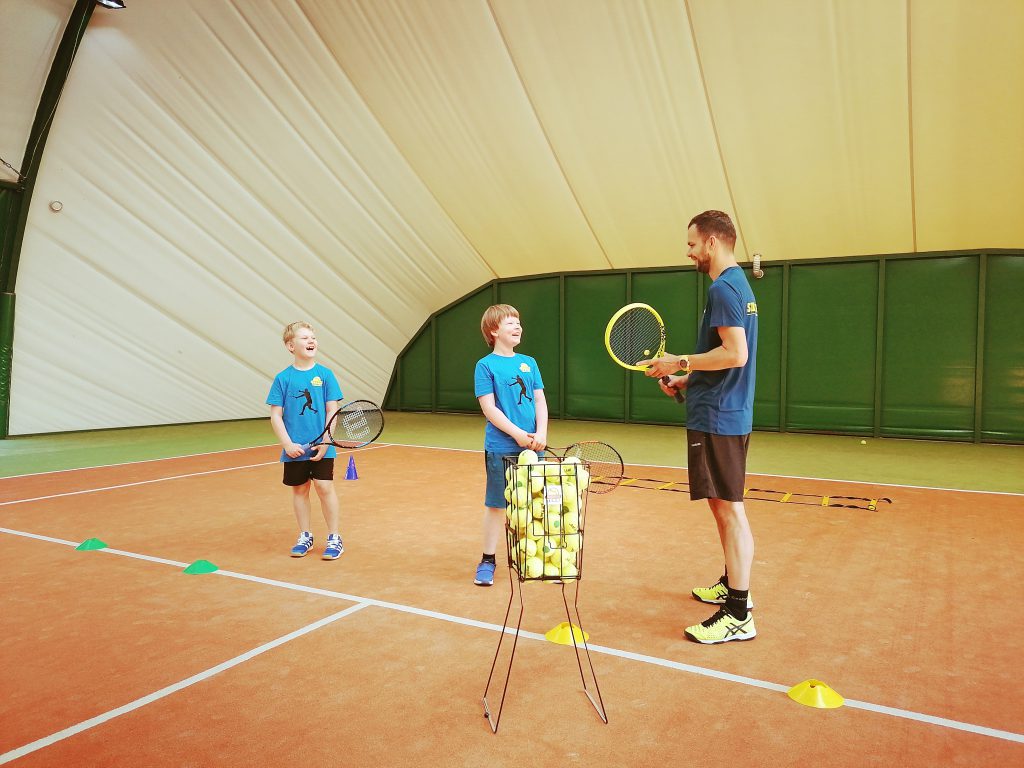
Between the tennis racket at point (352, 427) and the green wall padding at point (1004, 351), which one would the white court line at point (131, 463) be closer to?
the tennis racket at point (352, 427)

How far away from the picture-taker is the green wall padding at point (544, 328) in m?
15.1

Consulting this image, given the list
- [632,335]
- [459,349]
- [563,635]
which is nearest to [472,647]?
[563,635]

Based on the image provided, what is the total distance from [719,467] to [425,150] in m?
9.23

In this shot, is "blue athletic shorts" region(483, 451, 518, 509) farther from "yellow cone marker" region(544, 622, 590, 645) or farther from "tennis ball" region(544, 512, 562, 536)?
"tennis ball" region(544, 512, 562, 536)

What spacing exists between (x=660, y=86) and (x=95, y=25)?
6.83m

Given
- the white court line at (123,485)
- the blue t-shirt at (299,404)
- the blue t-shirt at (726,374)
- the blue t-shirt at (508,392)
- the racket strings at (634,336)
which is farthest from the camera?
the white court line at (123,485)

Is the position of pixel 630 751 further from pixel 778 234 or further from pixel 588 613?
pixel 778 234

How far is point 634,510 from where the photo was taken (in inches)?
236

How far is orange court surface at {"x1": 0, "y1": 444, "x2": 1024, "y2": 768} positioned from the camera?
7.64 feet

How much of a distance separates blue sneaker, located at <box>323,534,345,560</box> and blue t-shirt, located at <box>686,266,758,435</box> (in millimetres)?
2442

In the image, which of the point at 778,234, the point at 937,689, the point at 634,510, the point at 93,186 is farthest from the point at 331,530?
the point at 778,234

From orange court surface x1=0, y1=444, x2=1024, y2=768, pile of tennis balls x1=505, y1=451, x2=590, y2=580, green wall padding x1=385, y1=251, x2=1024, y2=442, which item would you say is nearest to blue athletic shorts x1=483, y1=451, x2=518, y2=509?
orange court surface x1=0, y1=444, x2=1024, y2=768

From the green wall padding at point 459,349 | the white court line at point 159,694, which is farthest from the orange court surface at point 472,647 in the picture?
the green wall padding at point 459,349

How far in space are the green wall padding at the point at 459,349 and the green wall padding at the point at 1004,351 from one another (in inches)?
366
